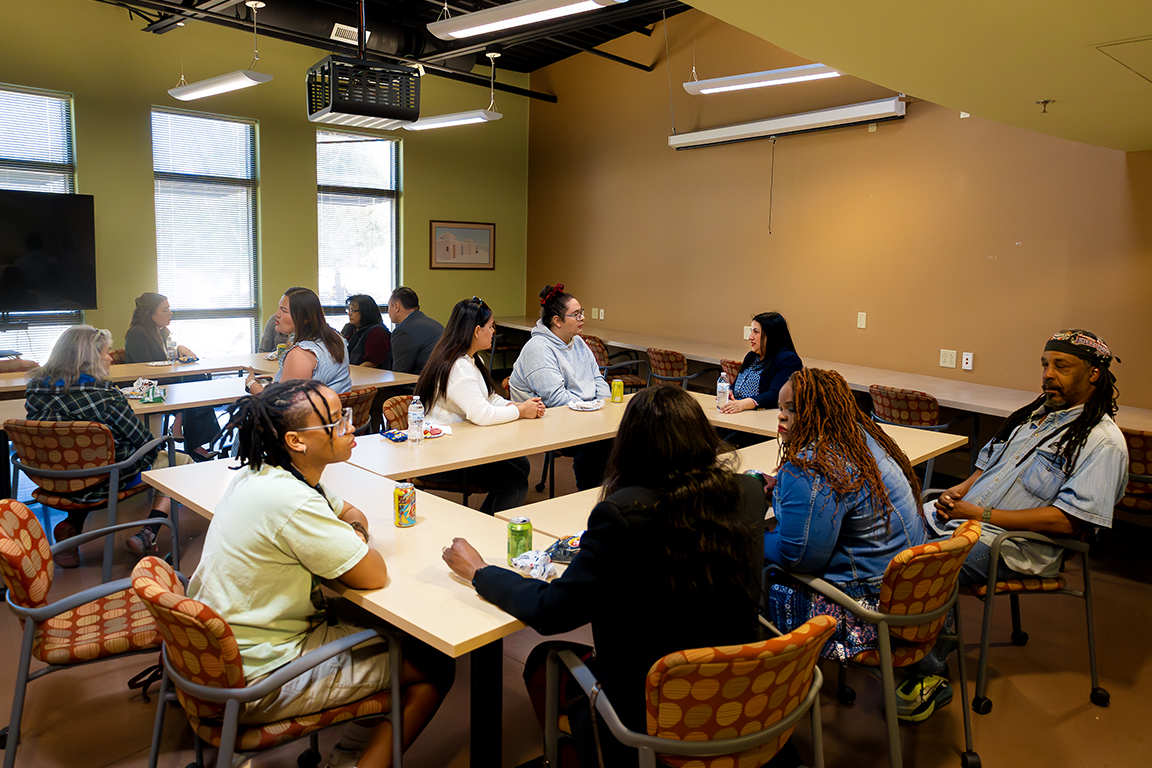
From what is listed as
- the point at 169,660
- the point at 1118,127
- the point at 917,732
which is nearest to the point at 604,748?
the point at 169,660

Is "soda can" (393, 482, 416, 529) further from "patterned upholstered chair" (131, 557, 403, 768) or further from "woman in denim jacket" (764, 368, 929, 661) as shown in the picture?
"woman in denim jacket" (764, 368, 929, 661)

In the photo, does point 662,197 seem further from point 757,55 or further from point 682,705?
point 682,705

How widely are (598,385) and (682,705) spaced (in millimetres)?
2983

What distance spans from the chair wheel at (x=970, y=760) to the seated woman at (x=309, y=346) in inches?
124

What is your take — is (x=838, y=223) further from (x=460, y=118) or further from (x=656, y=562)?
(x=656, y=562)

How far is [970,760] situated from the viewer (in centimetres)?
222

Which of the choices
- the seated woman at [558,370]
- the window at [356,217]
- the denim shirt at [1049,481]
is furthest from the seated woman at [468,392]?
the window at [356,217]

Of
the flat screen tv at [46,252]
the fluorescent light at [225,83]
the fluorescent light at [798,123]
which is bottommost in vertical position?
the flat screen tv at [46,252]

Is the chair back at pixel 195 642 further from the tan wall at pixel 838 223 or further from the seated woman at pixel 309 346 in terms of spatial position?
the tan wall at pixel 838 223

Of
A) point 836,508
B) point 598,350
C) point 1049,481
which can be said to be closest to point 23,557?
point 836,508

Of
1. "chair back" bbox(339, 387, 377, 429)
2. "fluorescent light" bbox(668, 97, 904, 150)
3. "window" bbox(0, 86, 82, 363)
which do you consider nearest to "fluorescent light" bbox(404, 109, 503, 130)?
"fluorescent light" bbox(668, 97, 904, 150)

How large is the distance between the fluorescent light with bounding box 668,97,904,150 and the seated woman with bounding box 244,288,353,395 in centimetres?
368

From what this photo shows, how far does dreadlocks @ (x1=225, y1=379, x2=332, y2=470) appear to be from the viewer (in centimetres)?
178

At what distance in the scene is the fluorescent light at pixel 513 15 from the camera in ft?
11.8
